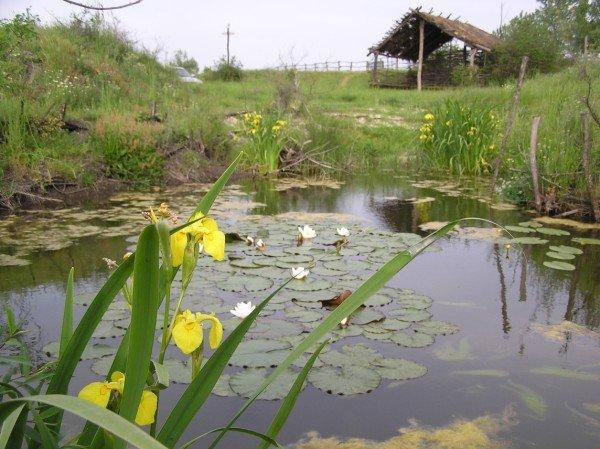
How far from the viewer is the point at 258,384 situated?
1.83 meters

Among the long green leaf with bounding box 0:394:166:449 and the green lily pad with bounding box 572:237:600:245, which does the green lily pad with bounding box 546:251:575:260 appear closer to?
the green lily pad with bounding box 572:237:600:245

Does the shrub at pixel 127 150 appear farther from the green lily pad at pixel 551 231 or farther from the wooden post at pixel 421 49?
the wooden post at pixel 421 49

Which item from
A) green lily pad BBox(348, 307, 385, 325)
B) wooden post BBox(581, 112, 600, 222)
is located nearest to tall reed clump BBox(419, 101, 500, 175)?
wooden post BBox(581, 112, 600, 222)

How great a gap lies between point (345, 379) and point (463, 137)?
20.0ft

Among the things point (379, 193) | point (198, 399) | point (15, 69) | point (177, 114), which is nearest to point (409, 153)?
point (379, 193)

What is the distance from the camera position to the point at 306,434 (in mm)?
1606

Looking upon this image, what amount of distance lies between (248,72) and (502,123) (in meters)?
15.5

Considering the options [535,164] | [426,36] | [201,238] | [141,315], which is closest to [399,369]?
[201,238]

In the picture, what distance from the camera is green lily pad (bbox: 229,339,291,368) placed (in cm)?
198

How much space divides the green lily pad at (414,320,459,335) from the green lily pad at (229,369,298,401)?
2.32 ft

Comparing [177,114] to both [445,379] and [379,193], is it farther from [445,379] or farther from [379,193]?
[445,379]

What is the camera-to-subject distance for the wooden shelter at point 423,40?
1845 cm

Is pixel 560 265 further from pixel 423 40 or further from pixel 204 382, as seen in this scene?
pixel 423 40

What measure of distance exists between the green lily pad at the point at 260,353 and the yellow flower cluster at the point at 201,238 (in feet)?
3.90
